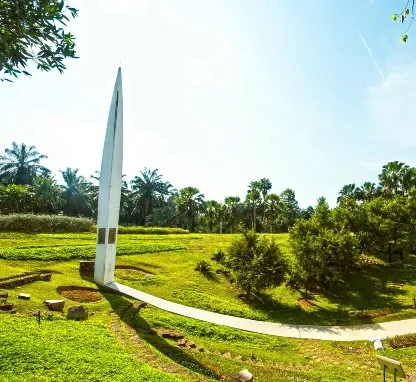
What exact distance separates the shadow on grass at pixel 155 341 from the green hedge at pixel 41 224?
2257cm

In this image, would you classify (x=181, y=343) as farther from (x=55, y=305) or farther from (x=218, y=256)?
(x=218, y=256)

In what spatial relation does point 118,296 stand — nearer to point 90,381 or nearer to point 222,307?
point 222,307

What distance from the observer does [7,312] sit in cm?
1090

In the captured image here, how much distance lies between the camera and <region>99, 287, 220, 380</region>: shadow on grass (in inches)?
365

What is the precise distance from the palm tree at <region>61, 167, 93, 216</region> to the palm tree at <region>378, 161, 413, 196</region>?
46.6 metres

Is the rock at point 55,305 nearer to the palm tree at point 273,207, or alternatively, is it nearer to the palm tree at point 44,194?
the palm tree at point 44,194

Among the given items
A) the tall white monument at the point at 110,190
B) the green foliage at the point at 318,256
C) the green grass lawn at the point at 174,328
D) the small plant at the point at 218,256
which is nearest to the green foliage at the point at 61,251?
the green grass lawn at the point at 174,328

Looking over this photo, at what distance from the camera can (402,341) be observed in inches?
593

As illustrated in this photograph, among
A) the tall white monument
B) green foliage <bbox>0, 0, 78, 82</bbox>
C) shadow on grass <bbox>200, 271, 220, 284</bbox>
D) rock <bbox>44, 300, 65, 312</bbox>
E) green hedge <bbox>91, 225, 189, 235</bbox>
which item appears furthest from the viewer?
green hedge <bbox>91, 225, 189, 235</bbox>

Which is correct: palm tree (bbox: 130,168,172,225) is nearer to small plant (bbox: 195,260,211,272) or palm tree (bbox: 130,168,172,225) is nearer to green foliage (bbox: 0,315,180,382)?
small plant (bbox: 195,260,211,272)

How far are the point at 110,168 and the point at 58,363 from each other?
1241 centimetres

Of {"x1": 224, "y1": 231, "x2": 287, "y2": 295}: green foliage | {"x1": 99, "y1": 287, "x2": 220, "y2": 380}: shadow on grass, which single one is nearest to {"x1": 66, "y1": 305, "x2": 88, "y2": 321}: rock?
{"x1": 99, "y1": 287, "x2": 220, "y2": 380}: shadow on grass

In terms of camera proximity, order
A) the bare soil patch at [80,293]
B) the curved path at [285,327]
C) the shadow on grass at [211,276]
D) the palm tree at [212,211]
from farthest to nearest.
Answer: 1. the palm tree at [212,211]
2. the shadow on grass at [211,276]
3. the curved path at [285,327]
4. the bare soil patch at [80,293]

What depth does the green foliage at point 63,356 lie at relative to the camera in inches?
274
